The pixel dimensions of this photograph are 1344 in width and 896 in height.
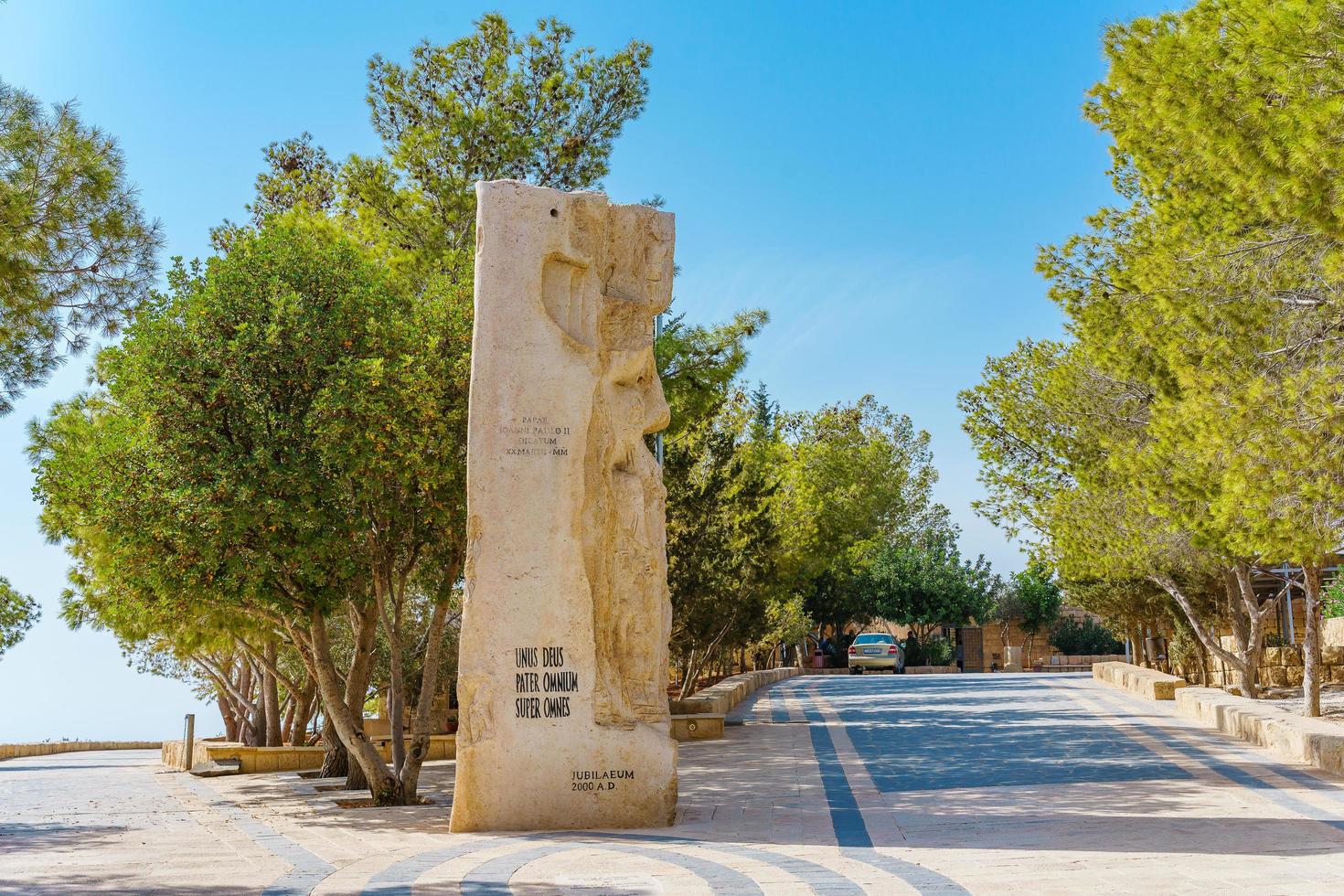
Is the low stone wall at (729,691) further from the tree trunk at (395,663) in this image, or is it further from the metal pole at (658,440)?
the tree trunk at (395,663)

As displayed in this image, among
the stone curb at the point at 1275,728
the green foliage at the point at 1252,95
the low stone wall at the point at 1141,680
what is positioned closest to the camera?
the green foliage at the point at 1252,95

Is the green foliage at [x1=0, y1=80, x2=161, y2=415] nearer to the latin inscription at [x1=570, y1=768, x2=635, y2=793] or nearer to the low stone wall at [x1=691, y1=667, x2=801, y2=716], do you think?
the latin inscription at [x1=570, y1=768, x2=635, y2=793]

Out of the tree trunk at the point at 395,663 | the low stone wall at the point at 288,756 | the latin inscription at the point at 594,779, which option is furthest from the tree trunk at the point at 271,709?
the latin inscription at the point at 594,779

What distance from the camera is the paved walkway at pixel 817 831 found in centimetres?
739

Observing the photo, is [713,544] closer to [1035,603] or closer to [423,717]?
[423,717]

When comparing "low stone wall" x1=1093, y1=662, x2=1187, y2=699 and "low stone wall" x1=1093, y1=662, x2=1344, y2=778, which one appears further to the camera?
"low stone wall" x1=1093, y1=662, x2=1187, y2=699

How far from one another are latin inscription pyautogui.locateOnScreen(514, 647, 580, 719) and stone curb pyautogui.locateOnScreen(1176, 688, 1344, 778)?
750 centimetres

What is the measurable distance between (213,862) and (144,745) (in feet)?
102

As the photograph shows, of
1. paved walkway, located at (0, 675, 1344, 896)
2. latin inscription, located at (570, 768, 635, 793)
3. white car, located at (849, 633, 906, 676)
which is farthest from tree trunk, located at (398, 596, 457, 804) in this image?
white car, located at (849, 633, 906, 676)

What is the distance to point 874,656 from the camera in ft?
137

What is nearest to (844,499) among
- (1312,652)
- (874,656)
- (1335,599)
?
(874,656)

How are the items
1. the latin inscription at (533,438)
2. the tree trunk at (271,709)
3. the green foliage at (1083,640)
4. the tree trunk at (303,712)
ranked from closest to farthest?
the latin inscription at (533,438) < the tree trunk at (303,712) < the tree trunk at (271,709) < the green foliage at (1083,640)

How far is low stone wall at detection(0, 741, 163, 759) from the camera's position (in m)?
29.6

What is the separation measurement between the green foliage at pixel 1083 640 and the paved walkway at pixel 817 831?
38868 mm
